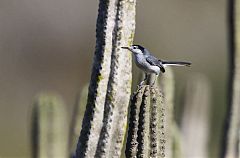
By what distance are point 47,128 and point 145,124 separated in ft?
16.5

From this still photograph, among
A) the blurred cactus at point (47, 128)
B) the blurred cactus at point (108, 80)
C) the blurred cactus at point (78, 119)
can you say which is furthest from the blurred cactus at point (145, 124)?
the blurred cactus at point (47, 128)

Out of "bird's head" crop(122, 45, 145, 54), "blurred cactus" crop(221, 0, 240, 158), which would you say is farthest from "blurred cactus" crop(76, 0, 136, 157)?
"blurred cactus" crop(221, 0, 240, 158)

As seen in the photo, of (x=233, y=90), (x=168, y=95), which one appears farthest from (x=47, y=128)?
(x=233, y=90)

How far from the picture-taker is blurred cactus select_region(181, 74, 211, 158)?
20219 millimetres

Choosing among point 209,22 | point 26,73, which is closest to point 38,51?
point 26,73

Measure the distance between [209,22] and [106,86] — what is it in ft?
85.2

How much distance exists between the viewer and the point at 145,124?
11.5 meters

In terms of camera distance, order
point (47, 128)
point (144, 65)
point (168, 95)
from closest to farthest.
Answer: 1. point (144, 65)
2. point (168, 95)
3. point (47, 128)

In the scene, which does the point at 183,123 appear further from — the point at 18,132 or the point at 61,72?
the point at 61,72

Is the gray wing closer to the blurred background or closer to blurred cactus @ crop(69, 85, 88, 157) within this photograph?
blurred cactus @ crop(69, 85, 88, 157)

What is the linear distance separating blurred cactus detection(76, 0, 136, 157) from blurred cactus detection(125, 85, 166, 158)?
49 cm

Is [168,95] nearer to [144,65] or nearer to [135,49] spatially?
[144,65]

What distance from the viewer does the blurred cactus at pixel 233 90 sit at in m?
15.4

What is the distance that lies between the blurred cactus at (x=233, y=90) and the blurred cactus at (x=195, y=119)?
13.7ft
